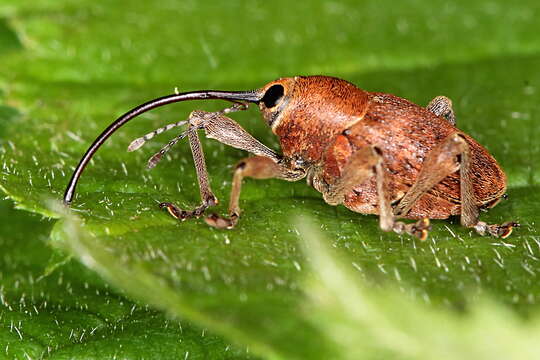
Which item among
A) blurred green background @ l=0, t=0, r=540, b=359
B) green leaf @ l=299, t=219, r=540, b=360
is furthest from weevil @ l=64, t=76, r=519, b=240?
green leaf @ l=299, t=219, r=540, b=360

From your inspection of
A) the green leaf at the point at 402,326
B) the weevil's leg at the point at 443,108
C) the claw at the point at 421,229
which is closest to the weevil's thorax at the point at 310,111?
the weevil's leg at the point at 443,108

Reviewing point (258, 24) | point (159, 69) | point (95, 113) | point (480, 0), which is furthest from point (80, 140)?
point (480, 0)

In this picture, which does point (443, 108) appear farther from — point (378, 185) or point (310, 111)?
point (378, 185)

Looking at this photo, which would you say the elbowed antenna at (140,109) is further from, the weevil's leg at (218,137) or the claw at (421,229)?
the claw at (421,229)

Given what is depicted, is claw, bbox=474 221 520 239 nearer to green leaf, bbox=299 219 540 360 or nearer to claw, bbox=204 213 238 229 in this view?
green leaf, bbox=299 219 540 360

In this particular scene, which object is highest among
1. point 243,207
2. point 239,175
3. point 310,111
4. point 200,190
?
point 310,111

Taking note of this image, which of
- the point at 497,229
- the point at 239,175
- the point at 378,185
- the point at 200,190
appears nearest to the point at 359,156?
the point at 378,185

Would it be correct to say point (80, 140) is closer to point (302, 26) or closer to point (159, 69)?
point (159, 69)
